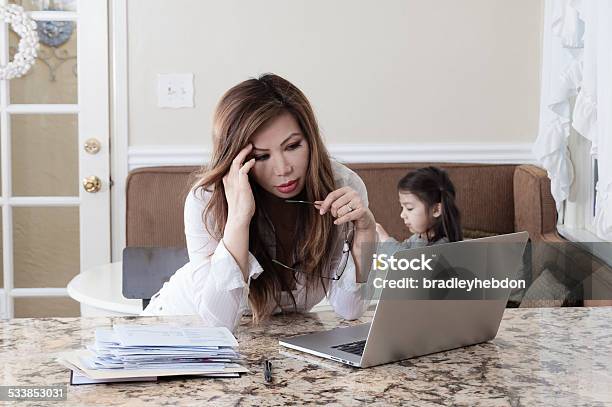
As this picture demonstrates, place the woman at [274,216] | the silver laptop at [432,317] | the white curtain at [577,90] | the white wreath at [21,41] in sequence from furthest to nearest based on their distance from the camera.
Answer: the white wreath at [21,41] < the white curtain at [577,90] < the woman at [274,216] < the silver laptop at [432,317]

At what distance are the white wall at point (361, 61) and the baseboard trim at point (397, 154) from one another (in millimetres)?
33

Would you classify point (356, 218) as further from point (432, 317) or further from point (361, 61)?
point (361, 61)

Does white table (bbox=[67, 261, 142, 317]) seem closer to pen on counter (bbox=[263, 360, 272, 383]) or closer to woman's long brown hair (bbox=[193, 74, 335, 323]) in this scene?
woman's long brown hair (bbox=[193, 74, 335, 323])

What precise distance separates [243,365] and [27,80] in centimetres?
281

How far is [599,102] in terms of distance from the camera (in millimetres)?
2695

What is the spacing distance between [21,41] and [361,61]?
1.40 m

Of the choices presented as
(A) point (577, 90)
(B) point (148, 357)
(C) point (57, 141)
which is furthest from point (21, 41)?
(B) point (148, 357)

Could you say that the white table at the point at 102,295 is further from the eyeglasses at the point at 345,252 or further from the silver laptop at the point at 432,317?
the silver laptop at the point at 432,317

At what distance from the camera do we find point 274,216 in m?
2.17

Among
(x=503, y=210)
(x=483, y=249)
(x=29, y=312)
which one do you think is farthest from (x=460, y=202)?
(x=483, y=249)

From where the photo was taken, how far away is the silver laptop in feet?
4.72

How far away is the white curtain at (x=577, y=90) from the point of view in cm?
265

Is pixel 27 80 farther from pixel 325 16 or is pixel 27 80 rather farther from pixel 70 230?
pixel 325 16

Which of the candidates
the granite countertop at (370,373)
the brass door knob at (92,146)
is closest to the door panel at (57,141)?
the brass door knob at (92,146)
